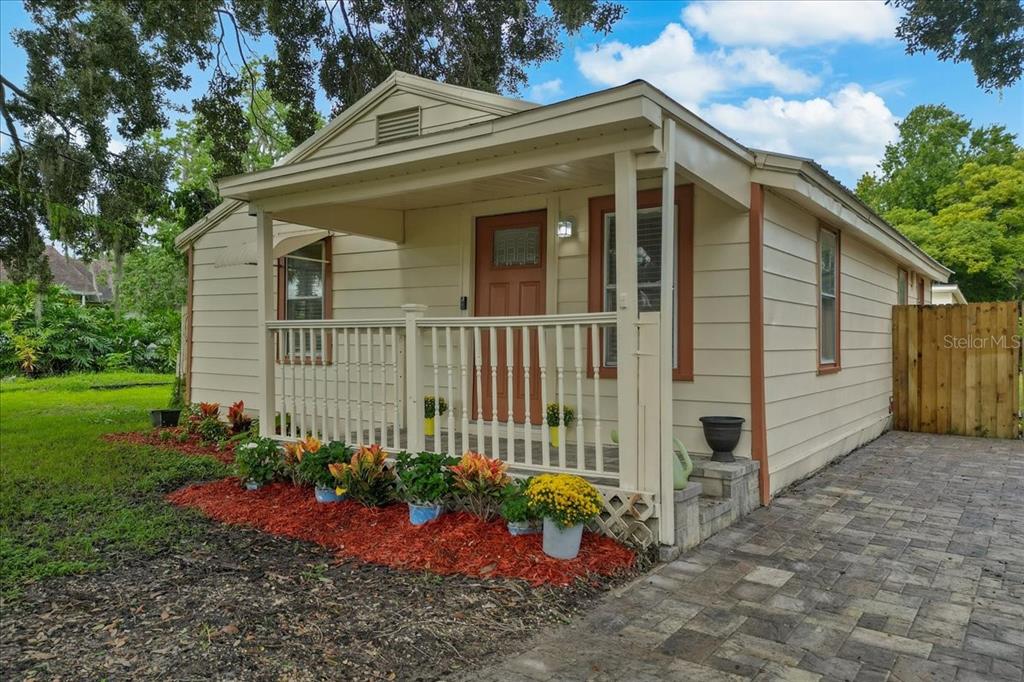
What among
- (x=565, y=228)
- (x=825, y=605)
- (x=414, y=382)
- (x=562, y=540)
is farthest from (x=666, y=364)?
(x=565, y=228)

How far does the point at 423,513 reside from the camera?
3979 millimetres

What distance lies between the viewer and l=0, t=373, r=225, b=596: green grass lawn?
3805 millimetres

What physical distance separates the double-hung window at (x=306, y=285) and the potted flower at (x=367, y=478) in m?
2.67

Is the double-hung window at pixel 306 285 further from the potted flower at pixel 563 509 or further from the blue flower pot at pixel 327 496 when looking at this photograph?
the potted flower at pixel 563 509

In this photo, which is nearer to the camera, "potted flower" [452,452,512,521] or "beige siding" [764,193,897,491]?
"potted flower" [452,452,512,521]

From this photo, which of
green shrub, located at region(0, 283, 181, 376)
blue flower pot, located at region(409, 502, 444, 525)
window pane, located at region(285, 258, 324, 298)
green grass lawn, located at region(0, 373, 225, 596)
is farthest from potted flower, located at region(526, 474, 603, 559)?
green shrub, located at region(0, 283, 181, 376)

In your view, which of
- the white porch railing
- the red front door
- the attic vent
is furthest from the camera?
the attic vent

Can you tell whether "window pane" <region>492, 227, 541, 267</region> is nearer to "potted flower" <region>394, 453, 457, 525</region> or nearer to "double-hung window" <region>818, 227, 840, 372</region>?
"potted flower" <region>394, 453, 457, 525</region>

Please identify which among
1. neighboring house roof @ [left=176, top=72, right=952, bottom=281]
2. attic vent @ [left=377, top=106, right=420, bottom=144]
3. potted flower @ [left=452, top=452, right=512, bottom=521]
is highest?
attic vent @ [left=377, top=106, right=420, bottom=144]

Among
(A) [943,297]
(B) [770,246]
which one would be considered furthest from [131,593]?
(A) [943,297]

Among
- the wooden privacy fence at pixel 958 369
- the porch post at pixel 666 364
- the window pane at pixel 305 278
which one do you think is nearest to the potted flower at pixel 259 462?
the window pane at pixel 305 278

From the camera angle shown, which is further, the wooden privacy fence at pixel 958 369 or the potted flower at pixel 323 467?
the wooden privacy fence at pixel 958 369

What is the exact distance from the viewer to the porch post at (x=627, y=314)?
343 cm

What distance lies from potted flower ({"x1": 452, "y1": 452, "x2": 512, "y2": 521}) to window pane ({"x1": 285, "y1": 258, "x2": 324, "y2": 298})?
12.6ft
